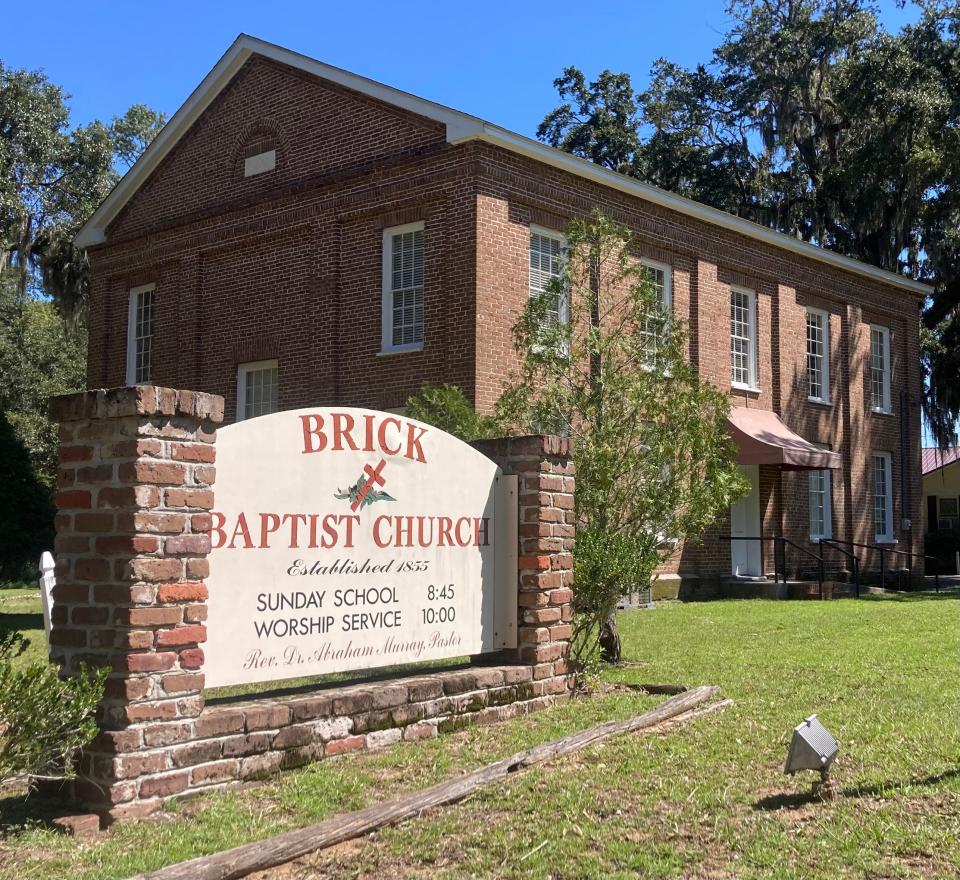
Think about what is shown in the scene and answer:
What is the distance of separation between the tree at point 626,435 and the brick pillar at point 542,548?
35.3 inches

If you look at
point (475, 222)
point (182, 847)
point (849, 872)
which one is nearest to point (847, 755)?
point (849, 872)

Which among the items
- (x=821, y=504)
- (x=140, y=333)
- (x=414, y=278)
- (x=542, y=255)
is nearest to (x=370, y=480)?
(x=414, y=278)

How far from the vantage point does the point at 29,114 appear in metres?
26.5

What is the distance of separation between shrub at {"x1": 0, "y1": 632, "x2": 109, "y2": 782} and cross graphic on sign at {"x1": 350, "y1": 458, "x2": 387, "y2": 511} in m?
1.97

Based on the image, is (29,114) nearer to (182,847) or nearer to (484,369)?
(484,369)

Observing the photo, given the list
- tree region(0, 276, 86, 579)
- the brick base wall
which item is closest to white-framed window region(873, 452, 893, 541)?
tree region(0, 276, 86, 579)

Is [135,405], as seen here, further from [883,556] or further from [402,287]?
[883,556]

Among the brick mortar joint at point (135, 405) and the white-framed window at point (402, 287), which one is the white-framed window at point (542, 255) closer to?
the white-framed window at point (402, 287)

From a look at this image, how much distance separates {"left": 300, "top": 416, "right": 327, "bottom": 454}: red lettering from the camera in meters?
6.18

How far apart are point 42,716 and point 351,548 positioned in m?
2.16

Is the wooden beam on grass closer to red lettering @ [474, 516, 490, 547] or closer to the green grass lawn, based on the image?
the green grass lawn

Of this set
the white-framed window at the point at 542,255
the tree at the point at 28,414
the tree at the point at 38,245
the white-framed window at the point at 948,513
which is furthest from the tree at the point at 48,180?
the white-framed window at the point at 948,513

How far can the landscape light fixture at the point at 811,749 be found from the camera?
16.9 ft

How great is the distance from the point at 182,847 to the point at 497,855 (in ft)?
Result: 4.50
